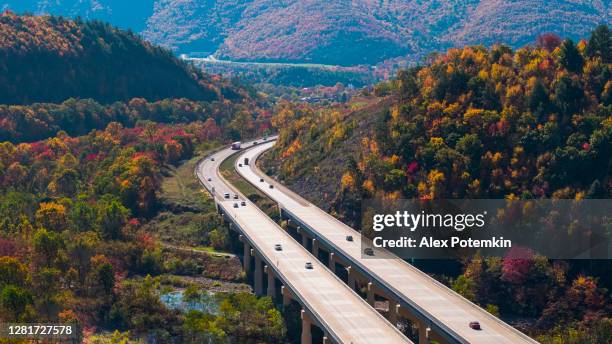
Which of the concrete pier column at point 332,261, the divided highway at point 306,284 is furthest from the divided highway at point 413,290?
the divided highway at point 306,284

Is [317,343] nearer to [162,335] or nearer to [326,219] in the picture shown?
[162,335]

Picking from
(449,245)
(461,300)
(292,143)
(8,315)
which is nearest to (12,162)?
(292,143)

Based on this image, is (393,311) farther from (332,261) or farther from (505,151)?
(505,151)

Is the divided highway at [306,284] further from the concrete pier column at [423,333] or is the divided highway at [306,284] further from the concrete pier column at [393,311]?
the concrete pier column at [423,333]

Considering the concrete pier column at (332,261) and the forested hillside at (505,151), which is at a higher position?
the forested hillside at (505,151)

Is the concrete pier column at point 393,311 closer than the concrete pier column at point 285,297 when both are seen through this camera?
Yes

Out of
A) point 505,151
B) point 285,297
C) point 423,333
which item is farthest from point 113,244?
point 505,151

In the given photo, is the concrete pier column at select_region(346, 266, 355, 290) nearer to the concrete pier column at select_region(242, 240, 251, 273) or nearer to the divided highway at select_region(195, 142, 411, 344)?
the divided highway at select_region(195, 142, 411, 344)
